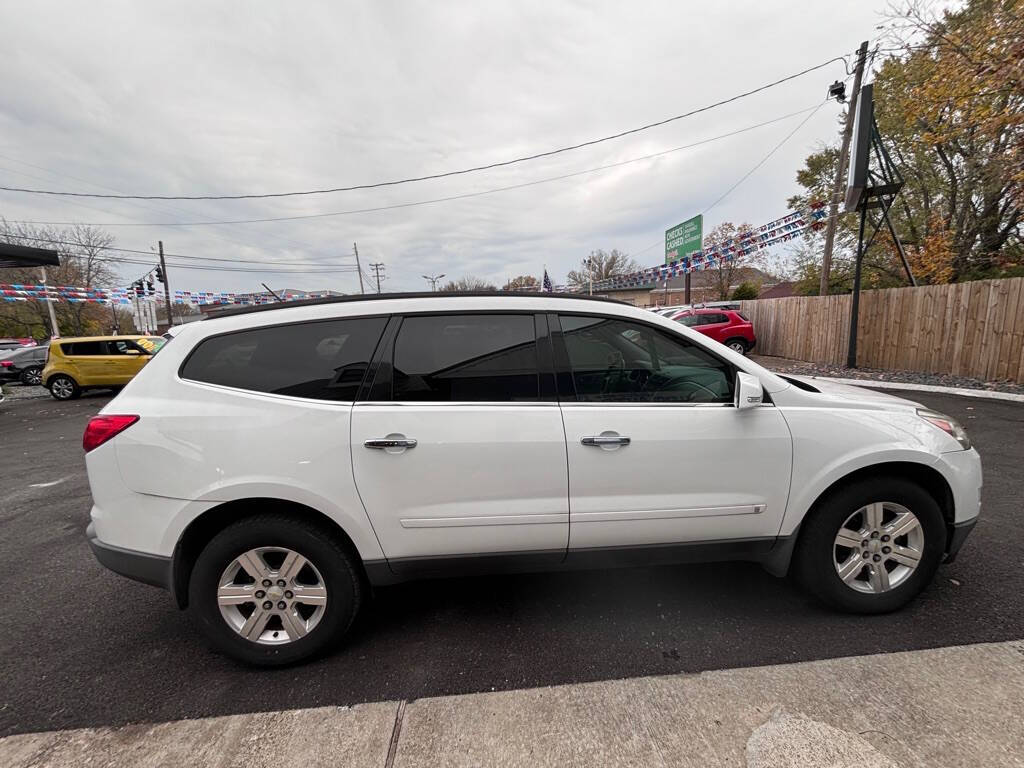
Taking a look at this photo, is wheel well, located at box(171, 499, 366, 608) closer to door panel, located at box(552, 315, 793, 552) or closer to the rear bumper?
door panel, located at box(552, 315, 793, 552)

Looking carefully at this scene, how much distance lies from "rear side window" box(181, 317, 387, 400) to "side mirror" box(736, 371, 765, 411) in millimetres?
1756

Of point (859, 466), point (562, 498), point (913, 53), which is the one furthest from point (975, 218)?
point (562, 498)

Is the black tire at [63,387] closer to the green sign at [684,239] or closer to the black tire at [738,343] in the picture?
the black tire at [738,343]

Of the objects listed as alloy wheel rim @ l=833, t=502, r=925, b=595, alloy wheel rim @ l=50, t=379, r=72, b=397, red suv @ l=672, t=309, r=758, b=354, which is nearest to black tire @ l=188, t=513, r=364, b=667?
alloy wheel rim @ l=833, t=502, r=925, b=595

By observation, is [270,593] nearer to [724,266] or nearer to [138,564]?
[138,564]

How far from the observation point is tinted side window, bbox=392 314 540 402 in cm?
207

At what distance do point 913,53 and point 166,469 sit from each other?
13.1 meters

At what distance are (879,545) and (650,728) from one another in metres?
1.56

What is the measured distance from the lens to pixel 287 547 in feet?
6.53

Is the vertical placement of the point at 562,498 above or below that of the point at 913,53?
below

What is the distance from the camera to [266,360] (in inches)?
81.8

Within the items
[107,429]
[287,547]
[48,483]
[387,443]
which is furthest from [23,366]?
[387,443]

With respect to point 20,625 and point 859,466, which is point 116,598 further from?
point 859,466

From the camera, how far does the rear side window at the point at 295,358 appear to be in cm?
203
